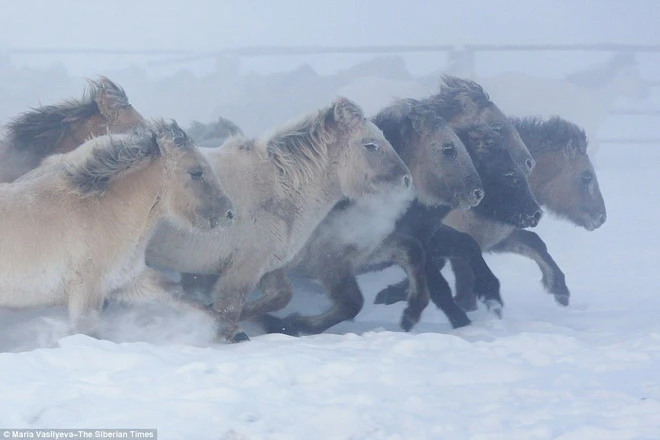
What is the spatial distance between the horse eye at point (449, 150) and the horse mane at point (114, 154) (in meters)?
2.10

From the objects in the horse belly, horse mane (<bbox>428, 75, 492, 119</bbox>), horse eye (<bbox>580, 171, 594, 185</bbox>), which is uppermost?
horse mane (<bbox>428, 75, 492, 119</bbox>)

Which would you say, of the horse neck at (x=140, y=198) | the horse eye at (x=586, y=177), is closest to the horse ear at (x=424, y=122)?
the horse eye at (x=586, y=177)

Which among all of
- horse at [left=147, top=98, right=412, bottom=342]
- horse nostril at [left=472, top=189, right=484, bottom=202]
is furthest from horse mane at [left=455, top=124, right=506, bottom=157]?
horse at [left=147, top=98, right=412, bottom=342]

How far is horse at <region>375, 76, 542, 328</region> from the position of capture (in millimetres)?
6871

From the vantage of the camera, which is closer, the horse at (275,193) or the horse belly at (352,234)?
the horse at (275,193)

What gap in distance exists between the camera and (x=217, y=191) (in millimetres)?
5484

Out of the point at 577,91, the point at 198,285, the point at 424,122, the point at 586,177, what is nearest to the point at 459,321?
the point at 424,122

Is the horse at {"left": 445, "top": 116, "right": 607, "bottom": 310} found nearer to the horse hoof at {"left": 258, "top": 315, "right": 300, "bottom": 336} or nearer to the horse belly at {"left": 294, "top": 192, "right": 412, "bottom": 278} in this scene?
the horse belly at {"left": 294, "top": 192, "right": 412, "bottom": 278}

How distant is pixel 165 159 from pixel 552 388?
2713 mm

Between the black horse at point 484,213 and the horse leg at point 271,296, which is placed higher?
the black horse at point 484,213

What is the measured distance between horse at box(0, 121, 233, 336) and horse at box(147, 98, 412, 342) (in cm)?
34

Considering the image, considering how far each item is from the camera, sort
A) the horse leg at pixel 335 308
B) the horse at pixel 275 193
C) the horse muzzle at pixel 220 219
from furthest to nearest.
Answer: the horse leg at pixel 335 308
the horse at pixel 275 193
the horse muzzle at pixel 220 219

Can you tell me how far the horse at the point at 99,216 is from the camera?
17.0ft

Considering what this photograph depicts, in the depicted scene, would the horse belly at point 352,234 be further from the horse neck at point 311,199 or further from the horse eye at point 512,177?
the horse eye at point 512,177
